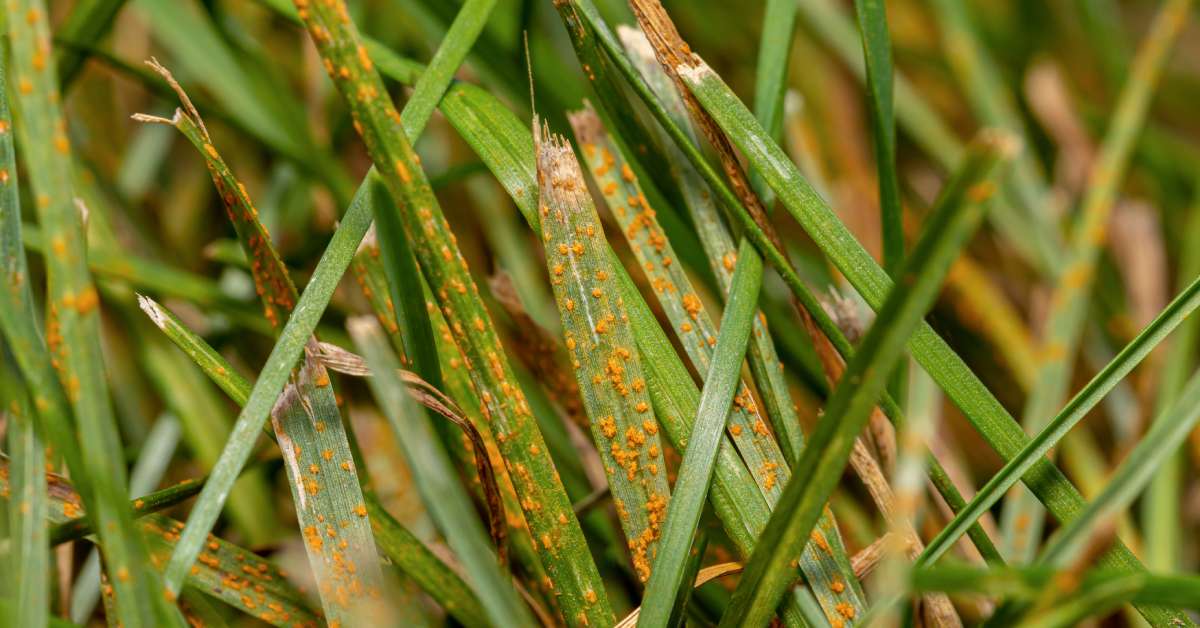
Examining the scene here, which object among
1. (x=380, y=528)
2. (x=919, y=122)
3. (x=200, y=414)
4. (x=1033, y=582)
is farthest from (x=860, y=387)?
(x=919, y=122)

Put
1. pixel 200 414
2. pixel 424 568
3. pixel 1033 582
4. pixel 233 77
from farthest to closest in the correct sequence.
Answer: pixel 233 77, pixel 200 414, pixel 424 568, pixel 1033 582

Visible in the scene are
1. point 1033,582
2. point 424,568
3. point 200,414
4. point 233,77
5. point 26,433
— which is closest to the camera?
point 1033,582

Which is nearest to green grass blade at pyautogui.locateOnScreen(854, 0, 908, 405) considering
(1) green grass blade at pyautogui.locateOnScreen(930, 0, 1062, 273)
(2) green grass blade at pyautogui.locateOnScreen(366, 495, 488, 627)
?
(2) green grass blade at pyautogui.locateOnScreen(366, 495, 488, 627)

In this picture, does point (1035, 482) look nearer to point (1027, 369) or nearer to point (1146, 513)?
point (1146, 513)

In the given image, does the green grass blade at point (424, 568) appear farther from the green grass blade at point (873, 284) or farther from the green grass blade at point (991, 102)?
the green grass blade at point (991, 102)

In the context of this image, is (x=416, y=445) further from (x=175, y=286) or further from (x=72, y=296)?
(x=175, y=286)
